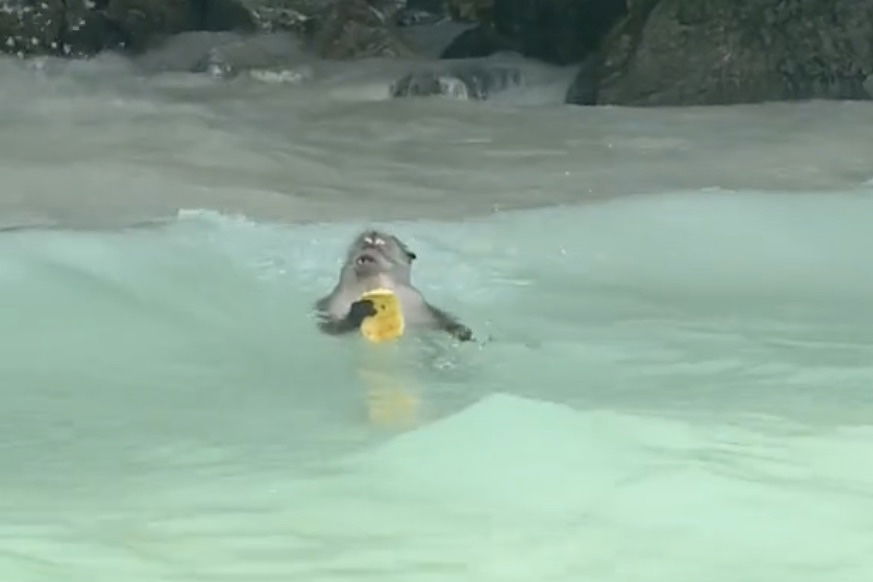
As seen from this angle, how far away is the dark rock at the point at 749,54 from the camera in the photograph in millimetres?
11289

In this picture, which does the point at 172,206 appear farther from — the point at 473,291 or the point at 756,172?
the point at 756,172

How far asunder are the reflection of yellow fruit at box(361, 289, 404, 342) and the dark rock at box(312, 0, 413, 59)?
30.3ft

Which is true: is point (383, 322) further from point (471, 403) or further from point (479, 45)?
point (479, 45)

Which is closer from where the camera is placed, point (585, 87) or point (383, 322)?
point (383, 322)

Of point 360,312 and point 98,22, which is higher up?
point 98,22

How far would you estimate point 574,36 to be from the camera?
1334 cm

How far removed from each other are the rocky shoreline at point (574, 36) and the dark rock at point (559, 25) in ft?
0.04

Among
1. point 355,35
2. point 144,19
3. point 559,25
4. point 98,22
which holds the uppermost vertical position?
point 144,19

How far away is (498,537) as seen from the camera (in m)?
3.18

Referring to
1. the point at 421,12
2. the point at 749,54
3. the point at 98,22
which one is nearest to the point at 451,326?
the point at 749,54

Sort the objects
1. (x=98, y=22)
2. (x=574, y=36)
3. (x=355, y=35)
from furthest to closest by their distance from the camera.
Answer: (x=98, y=22)
(x=355, y=35)
(x=574, y=36)

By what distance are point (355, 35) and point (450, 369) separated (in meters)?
9.88

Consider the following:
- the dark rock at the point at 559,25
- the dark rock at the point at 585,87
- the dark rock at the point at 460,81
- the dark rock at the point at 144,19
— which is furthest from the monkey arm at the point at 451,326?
the dark rock at the point at 144,19

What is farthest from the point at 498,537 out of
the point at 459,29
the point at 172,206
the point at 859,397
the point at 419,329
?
the point at 459,29
